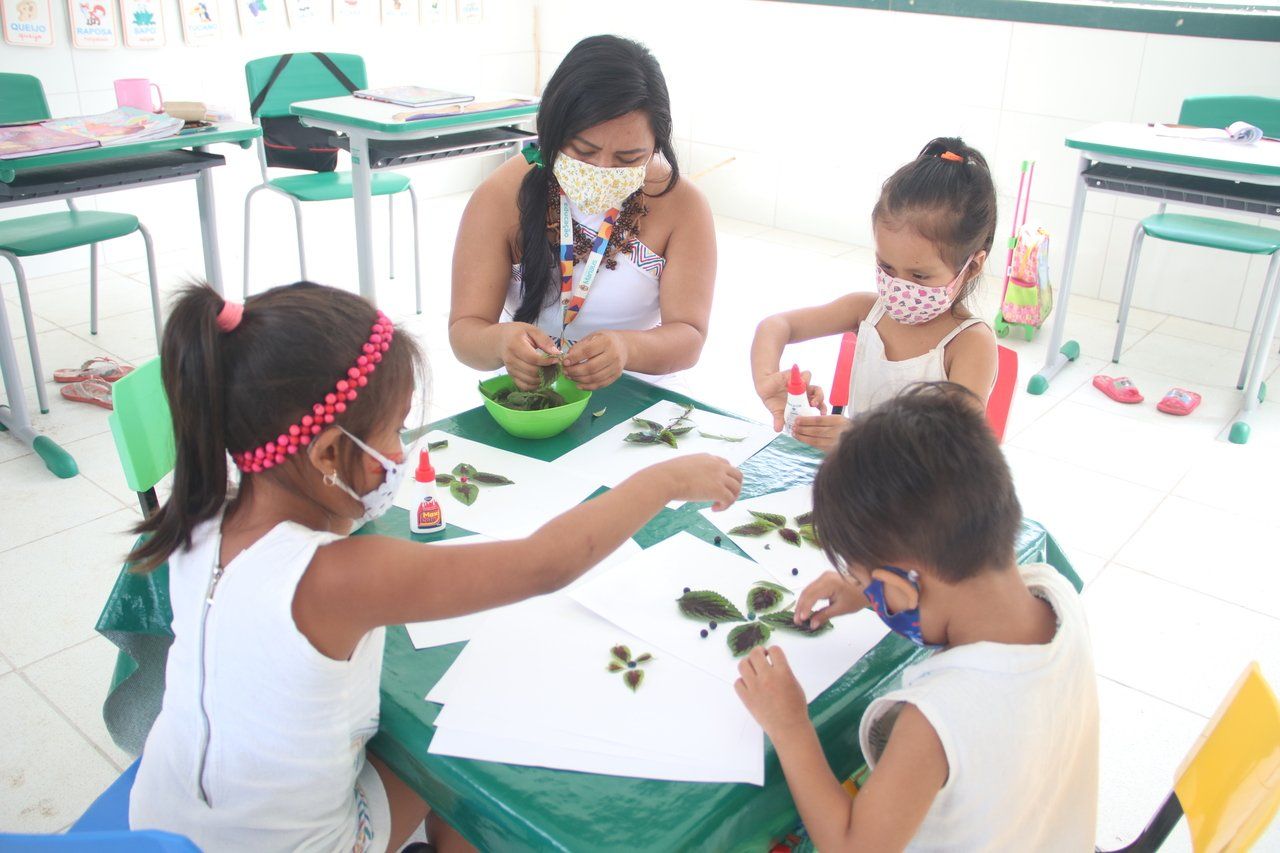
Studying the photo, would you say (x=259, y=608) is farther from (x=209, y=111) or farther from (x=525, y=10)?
(x=525, y=10)

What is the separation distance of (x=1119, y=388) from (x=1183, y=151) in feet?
2.70

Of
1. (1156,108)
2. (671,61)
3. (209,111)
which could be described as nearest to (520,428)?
(209,111)

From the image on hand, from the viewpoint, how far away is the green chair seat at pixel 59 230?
2980 mm

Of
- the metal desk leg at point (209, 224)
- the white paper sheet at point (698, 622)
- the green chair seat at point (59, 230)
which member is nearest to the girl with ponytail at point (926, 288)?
the white paper sheet at point (698, 622)

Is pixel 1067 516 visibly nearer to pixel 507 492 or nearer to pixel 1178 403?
pixel 1178 403

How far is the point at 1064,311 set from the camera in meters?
3.61

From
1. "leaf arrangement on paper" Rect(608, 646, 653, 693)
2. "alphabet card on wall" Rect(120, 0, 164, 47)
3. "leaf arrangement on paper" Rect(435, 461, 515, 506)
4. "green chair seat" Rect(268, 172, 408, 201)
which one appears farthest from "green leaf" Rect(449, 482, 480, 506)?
"alphabet card on wall" Rect(120, 0, 164, 47)

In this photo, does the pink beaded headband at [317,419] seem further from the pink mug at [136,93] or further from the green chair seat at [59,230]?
the pink mug at [136,93]

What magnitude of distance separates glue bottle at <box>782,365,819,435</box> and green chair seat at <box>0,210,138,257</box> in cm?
246

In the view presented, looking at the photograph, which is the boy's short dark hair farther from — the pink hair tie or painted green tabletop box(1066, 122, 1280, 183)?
painted green tabletop box(1066, 122, 1280, 183)

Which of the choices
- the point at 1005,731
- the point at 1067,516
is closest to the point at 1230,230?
the point at 1067,516

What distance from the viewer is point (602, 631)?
1101mm

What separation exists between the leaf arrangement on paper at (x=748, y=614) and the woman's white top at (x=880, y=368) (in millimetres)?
576

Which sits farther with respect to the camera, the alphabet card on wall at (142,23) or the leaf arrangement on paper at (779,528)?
the alphabet card on wall at (142,23)
